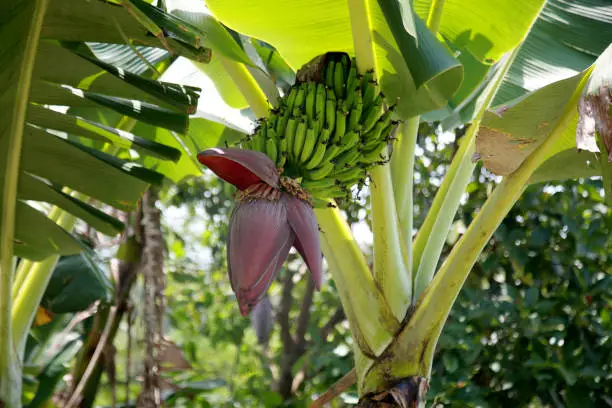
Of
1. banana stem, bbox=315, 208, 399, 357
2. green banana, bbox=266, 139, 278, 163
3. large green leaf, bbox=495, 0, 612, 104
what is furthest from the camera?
large green leaf, bbox=495, 0, 612, 104

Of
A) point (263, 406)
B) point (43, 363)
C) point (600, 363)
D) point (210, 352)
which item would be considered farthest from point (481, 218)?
point (210, 352)

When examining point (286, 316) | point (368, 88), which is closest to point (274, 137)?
point (368, 88)

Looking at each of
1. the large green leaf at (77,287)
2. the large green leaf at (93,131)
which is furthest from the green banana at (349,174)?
the large green leaf at (77,287)

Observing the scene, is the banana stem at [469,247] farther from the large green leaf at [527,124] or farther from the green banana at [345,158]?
the green banana at [345,158]

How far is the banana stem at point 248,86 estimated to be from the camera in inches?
57.9

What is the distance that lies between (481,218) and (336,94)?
41 centimetres

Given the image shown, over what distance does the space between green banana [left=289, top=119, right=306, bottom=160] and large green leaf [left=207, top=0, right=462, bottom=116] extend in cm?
Result: 28

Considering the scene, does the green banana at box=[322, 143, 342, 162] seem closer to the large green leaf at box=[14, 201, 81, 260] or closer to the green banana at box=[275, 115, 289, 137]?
the green banana at box=[275, 115, 289, 137]

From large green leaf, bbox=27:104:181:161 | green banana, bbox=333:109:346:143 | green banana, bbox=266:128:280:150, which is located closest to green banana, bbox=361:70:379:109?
green banana, bbox=333:109:346:143

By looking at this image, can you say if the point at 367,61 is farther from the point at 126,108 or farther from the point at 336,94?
the point at 126,108

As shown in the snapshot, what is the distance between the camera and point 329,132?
113 centimetres

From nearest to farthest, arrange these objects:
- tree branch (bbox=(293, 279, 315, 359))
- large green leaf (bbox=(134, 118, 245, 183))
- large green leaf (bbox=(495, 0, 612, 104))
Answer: large green leaf (bbox=(495, 0, 612, 104)) → large green leaf (bbox=(134, 118, 245, 183)) → tree branch (bbox=(293, 279, 315, 359))

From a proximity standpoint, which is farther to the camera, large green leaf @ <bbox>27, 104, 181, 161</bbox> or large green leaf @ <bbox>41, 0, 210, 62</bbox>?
large green leaf @ <bbox>27, 104, 181, 161</bbox>

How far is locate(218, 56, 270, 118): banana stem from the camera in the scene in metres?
1.47
